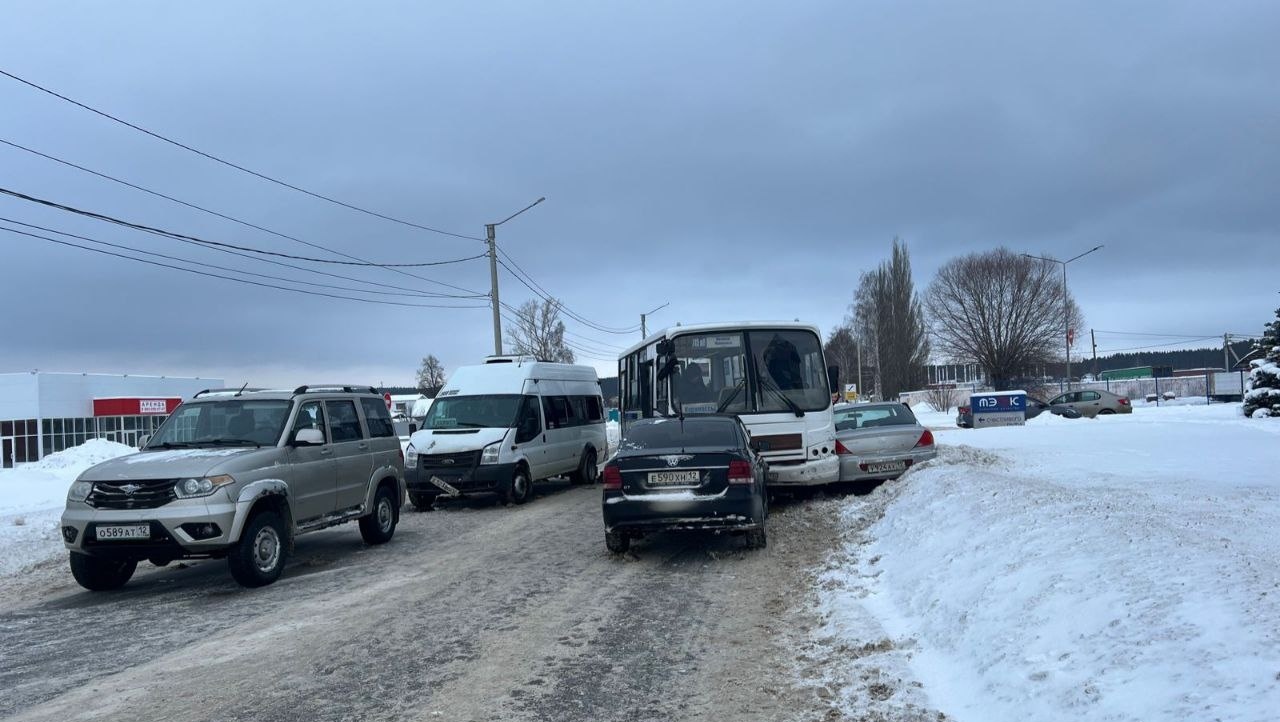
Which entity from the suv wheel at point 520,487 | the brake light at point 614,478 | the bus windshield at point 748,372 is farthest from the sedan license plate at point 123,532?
the suv wheel at point 520,487

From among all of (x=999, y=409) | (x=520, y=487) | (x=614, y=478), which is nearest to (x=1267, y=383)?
(x=999, y=409)

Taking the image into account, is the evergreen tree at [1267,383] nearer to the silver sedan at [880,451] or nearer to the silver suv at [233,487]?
the silver sedan at [880,451]

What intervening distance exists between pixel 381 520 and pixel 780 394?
6192 millimetres

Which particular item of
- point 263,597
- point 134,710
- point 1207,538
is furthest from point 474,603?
point 1207,538

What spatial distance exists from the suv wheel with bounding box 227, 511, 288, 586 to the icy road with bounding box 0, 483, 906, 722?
0.21 meters

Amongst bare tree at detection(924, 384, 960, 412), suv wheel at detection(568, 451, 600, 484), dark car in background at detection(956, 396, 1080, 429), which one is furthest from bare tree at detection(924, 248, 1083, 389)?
suv wheel at detection(568, 451, 600, 484)

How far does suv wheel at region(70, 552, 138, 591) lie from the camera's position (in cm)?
895

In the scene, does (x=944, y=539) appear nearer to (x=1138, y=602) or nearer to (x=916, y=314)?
(x=1138, y=602)

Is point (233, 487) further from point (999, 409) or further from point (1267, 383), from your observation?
point (1267, 383)

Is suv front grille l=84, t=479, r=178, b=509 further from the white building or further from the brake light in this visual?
the white building

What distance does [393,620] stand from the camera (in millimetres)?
7410

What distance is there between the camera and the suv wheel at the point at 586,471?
20141 millimetres

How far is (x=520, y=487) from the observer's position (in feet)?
54.0

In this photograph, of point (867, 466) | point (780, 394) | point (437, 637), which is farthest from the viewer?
point (867, 466)
